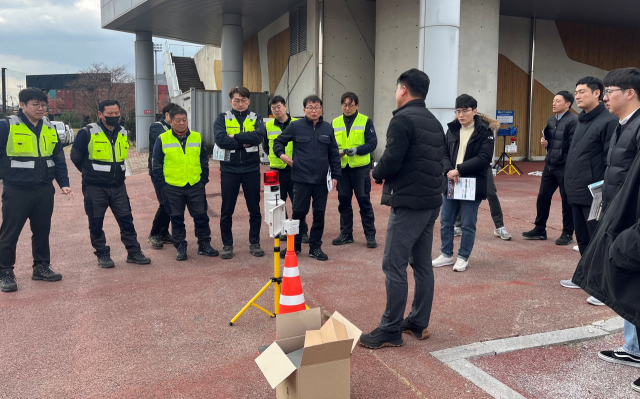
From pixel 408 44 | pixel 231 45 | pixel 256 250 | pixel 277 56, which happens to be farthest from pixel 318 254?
pixel 277 56

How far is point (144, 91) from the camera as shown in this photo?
2383cm

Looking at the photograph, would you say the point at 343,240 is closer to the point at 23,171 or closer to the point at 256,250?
the point at 256,250

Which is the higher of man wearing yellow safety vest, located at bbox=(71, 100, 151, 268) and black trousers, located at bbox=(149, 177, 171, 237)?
man wearing yellow safety vest, located at bbox=(71, 100, 151, 268)

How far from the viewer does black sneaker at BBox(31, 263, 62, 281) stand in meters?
5.55

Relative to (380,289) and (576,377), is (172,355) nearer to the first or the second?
(380,289)

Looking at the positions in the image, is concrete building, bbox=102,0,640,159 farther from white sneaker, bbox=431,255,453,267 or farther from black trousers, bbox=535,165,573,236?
white sneaker, bbox=431,255,453,267

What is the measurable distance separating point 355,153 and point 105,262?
3368 mm

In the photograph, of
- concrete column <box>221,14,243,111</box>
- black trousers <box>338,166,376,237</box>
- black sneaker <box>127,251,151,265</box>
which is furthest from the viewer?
concrete column <box>221,14,243,111</box>

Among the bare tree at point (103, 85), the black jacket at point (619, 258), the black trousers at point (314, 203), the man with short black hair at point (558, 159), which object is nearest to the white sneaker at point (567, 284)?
the man with short black hair at point (558, 159)

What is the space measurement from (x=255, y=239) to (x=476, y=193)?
2.82m

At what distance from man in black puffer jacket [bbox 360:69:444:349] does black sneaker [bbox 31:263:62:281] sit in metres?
3.68

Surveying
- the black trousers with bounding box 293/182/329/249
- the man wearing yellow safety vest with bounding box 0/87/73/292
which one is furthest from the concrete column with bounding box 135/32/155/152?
the black trousers with bounding box 293/182/329/249

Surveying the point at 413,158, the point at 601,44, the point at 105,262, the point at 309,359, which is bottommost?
the point at 105,262

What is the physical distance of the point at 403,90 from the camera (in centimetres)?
371
